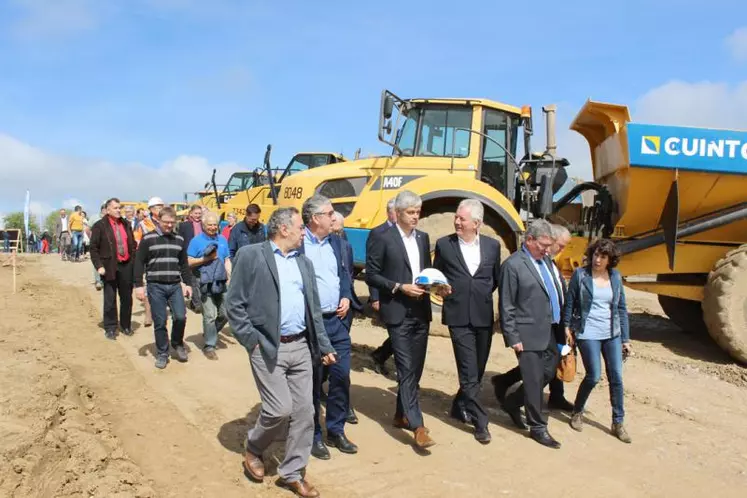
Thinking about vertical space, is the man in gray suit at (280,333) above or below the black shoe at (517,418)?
above

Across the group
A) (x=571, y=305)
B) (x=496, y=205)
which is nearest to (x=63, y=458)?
(x=571, y=305)

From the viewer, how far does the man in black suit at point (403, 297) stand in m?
4.43

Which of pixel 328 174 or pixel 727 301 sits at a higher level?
pixel 328 174

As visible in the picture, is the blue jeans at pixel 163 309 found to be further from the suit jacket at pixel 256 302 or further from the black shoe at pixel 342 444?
the suit jacket at pixel 256 302

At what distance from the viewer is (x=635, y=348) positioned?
7.91 m

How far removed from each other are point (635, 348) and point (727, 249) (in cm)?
170

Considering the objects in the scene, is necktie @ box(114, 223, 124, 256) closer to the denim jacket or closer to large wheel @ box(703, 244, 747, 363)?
the denim jacket

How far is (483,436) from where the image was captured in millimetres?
4562

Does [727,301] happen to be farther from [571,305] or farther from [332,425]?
[332,425]

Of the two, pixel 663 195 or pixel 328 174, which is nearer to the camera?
Result: pixel 663 195

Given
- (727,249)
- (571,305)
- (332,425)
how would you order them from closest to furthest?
(332,425) < (571,305) < (727,249)

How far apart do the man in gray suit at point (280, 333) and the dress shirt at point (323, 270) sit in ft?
1.40

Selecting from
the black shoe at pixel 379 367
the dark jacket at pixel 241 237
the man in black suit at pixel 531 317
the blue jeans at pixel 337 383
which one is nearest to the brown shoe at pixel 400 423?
the blue jeans at pixel 337 383

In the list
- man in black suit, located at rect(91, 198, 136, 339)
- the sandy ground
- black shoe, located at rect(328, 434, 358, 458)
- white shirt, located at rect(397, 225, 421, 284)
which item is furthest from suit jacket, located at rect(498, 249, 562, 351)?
man in black suit, located at rect(91, 198, 136, 339)
